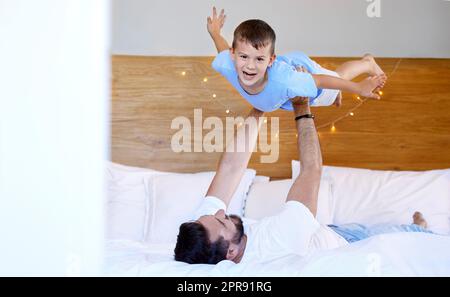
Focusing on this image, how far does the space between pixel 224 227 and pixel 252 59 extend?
0.61m

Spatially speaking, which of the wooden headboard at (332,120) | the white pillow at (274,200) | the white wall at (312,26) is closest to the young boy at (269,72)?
the white wall at (312,26)

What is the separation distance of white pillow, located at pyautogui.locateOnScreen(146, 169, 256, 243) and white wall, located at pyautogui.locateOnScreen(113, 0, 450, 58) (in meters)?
0.55

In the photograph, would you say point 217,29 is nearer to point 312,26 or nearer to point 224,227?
point 312,26

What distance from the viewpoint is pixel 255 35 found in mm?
2537

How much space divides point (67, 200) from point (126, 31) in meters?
2.01

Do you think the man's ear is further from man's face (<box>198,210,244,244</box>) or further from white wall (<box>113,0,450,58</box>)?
white wall (<box>113,0,450,58</box>)

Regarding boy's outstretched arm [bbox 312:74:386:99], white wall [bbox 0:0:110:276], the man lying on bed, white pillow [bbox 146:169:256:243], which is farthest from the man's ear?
white wall [bbox 0:0:110:276]

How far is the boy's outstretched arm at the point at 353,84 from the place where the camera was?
2631 millimetres

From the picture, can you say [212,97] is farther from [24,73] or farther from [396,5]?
[24,73]

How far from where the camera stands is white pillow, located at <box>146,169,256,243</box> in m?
2.92

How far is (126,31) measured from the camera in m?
2.93

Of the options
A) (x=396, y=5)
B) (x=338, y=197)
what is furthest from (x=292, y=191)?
(x=396, y=5)

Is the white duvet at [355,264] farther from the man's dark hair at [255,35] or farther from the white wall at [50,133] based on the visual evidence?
the white wall at [50,133]
